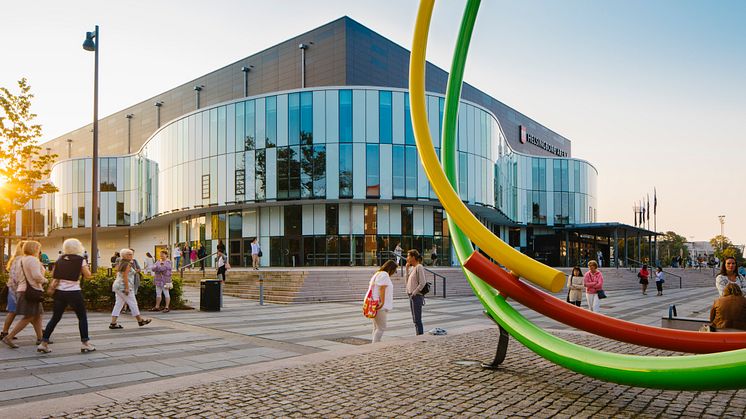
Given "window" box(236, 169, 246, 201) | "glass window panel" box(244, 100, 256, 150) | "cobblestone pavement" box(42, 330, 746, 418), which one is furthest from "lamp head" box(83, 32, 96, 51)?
"window" box(236, 169, 246, 201)

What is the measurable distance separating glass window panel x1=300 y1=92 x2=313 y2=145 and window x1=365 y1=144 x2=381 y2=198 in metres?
3.89

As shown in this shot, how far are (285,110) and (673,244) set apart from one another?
9010 cm

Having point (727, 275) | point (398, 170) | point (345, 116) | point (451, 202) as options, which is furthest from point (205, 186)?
point (451, 202)

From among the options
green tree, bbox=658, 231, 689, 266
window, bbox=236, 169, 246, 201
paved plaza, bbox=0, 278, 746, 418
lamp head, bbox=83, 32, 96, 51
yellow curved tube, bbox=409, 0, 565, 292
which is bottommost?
green tree, bbox=658, 231, 689, 266

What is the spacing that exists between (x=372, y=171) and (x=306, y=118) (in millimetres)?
5613

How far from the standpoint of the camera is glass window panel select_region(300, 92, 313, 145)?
36.0 meters

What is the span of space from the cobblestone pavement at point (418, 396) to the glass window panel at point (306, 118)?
1177 inches

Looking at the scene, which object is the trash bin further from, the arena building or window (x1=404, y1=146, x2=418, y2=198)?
window (x1=404, y1=146, x2=418, y2=198)

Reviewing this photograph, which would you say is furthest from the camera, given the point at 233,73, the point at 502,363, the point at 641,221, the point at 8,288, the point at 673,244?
the point at 673,244

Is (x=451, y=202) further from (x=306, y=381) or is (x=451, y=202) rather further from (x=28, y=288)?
(x=28, y=288)

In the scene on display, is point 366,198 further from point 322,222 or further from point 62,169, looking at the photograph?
point 62,169

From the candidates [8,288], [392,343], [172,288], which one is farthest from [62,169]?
[392,343]

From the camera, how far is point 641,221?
6369 cm

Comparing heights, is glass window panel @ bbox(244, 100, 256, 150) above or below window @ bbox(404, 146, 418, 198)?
above
